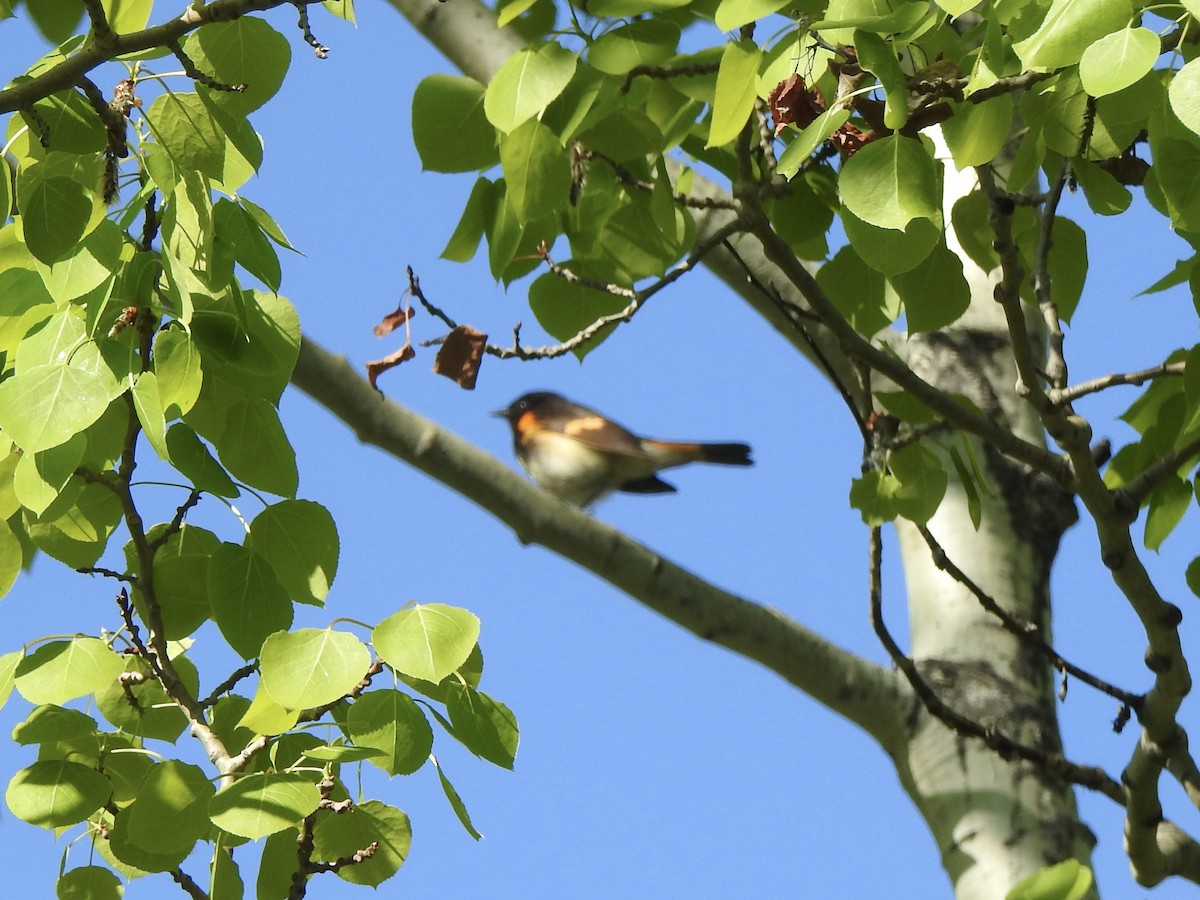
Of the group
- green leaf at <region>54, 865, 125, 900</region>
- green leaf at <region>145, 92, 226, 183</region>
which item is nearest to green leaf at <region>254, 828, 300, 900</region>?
green leaf at <region>54, 865, 125, 900</region>

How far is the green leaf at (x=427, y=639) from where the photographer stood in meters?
1.64

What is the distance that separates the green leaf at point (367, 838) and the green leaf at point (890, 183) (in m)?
1.03

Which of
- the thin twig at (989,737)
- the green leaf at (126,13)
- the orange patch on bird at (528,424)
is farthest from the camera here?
the orange patch on bird at (528,424)

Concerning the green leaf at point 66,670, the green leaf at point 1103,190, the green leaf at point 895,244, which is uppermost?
the green leaf at point 1103,190

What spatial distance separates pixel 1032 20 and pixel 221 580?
1323 millimetres

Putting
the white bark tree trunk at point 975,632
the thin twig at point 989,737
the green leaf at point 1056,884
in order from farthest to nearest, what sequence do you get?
the white bark tree trunk at point 975,632, the thin twig at point 989,737, the green leaf at point 1056,884

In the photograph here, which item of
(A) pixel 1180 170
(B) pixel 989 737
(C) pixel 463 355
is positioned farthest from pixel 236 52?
(B) pixel 989 737

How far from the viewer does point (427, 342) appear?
8.22 ft

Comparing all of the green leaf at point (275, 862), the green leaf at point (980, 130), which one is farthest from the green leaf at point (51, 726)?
the green leaf at point (980, 130)

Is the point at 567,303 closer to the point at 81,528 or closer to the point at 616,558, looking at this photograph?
the point at 616,558

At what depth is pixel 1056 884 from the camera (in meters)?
2.07

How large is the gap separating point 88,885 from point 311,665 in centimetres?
68

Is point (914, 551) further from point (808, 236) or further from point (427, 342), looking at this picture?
point (427, 342)

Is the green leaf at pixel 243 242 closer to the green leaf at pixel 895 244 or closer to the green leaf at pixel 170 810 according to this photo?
the green leaf at pixel 170 810
